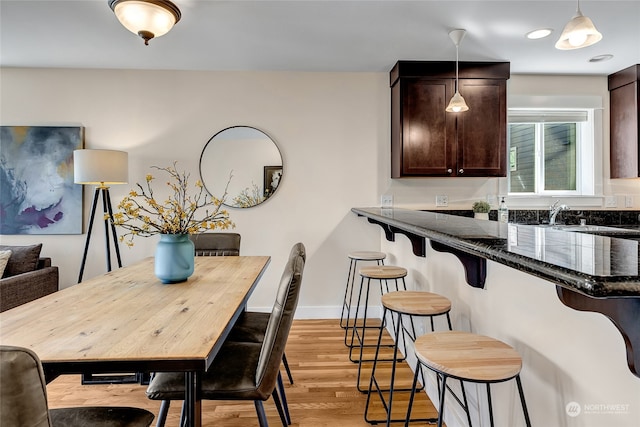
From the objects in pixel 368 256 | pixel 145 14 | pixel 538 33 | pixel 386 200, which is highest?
pixel 538 33

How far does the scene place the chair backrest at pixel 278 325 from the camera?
1226 mm

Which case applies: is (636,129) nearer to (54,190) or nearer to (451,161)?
(451,161)

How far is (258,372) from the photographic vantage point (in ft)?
4.33

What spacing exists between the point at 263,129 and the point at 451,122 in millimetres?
1722

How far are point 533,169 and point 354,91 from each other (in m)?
1.97

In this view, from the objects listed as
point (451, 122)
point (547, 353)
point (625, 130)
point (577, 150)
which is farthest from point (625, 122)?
point (547, 353)

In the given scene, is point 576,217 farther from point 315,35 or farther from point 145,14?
point 145,14

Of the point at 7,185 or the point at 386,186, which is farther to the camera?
the point at 386,186

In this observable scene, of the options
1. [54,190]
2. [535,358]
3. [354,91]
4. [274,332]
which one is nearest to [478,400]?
[535,358]

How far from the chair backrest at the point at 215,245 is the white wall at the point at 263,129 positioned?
2.33ft

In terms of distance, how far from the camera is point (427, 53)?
2.94 meters

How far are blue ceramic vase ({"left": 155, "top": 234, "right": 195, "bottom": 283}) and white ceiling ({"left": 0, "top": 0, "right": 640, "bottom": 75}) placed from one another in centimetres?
147

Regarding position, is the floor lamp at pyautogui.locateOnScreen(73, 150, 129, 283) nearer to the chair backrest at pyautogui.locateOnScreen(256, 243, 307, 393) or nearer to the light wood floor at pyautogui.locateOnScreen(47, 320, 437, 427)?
the light wood floor at pyautogui.locateOnScreen(47, 320, 437, 427)

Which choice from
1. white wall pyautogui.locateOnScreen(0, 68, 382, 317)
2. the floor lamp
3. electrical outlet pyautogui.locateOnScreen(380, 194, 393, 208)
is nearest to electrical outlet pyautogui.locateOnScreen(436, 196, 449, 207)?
electrical outlet pyautogui.locateOnScreen(380, 194, 393, 208)
